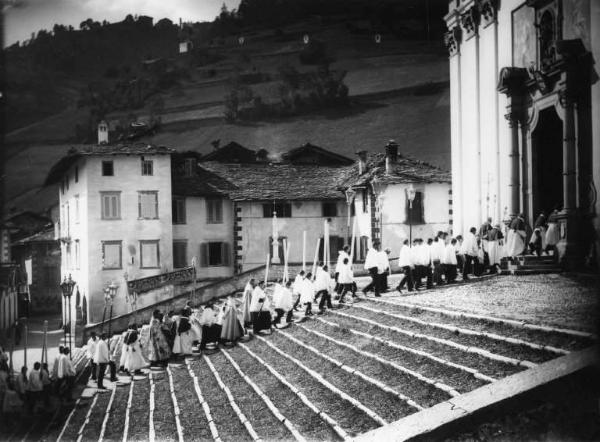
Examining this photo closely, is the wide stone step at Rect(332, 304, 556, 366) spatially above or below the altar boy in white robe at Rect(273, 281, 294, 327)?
above

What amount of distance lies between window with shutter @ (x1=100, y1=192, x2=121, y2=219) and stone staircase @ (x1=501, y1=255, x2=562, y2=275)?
775 inches

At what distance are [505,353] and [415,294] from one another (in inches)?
Result: 262

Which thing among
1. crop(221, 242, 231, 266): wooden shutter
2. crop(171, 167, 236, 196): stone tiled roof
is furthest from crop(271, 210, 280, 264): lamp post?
crop(171, 167, 236, 196): stone tiled roof

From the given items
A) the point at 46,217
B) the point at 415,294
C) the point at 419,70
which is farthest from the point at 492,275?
the point at 46,217

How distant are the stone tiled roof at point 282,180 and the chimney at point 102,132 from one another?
26.1ft

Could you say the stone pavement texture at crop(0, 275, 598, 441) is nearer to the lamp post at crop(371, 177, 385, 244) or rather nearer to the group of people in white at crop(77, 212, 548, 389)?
the group of people in white at crop(77, 212, 548, 389)

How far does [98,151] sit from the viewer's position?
1109 inches

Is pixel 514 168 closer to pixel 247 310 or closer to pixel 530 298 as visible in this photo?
pixel 530 298

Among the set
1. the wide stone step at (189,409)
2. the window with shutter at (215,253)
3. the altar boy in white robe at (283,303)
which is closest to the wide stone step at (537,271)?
the altar boy in white robe at (283,303)

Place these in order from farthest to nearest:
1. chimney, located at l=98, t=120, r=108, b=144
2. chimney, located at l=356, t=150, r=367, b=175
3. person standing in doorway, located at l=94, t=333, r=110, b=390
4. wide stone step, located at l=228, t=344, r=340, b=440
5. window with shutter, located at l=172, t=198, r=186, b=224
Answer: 1. window with shutter, located at l=172, t=198, r=186, b=224
2. chimney, located at l=356, t=150, r=367, b=175
3. chimney, located at l=98, t=120, r=108, b=144
4. person standing in doorway, located at l=94, t=333, r=110, b=390
5. wide stone step, located at l=228, t=344, r=340, b=440

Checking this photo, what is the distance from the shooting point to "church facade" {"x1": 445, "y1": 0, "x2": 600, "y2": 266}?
14.3 m

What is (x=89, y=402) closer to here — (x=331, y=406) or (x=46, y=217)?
(x=331, y=406)

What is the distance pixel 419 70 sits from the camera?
70.7 ft

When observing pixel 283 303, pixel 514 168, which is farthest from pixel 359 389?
pixel 514 168
